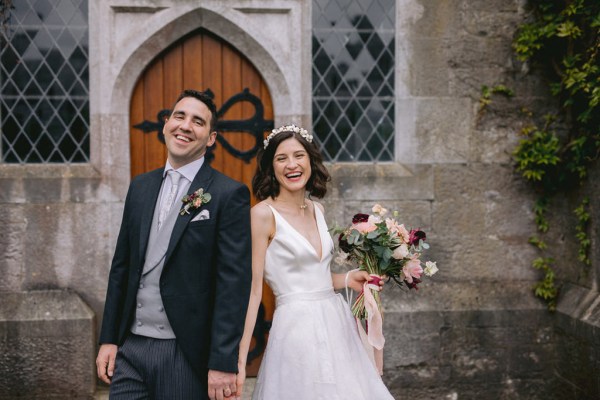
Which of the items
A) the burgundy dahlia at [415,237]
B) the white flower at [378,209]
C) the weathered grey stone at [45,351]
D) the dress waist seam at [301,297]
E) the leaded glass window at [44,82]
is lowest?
the weathered grey stone at [45,351]

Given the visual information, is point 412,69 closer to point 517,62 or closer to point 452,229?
point 517,62

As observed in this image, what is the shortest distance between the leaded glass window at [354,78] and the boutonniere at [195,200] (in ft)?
7.26

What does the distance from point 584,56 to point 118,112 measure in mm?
3349

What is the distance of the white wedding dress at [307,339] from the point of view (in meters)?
2.73

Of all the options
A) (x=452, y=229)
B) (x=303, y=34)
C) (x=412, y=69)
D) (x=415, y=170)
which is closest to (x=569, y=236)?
(x=452, y=229)

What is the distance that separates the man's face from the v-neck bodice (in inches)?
21.9

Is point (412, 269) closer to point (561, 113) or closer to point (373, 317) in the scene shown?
point (373, 317)

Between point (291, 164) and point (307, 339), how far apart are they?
83cm

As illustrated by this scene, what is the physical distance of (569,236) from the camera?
4555 mm

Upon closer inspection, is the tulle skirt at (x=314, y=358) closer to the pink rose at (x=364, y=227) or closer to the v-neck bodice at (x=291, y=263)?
the v-neck bodice at (x=291, y=263)

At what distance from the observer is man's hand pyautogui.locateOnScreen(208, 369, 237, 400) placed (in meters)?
2.39

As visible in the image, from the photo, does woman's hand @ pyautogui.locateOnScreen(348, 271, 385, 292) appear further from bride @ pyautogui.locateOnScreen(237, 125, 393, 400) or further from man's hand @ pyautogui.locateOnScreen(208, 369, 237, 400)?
man's hand @ pyautogui.locateOnScreen(208, 369, 237, 400)

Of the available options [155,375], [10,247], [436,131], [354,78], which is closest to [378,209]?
[155,375]

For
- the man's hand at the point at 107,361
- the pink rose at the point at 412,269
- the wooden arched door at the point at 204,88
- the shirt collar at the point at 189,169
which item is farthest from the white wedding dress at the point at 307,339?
the wooden arched door at the point at 204,88
